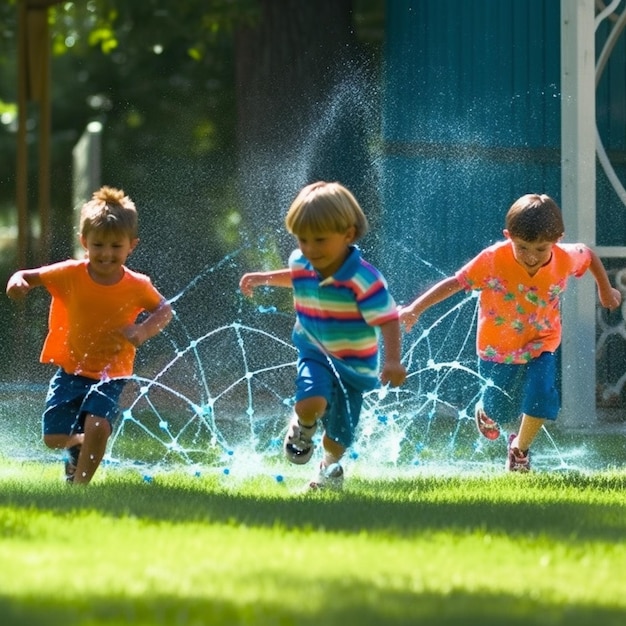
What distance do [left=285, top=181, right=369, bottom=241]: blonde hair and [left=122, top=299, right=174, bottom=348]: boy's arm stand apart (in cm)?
62

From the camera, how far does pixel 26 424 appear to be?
27.6ft

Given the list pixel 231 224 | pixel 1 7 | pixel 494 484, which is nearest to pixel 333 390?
pixel 494 484

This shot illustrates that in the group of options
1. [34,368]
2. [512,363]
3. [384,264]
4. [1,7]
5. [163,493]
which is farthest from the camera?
[1,7]

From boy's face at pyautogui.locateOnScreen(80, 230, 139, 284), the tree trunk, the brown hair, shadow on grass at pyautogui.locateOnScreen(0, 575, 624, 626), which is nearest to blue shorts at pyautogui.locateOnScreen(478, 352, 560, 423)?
the brown hair

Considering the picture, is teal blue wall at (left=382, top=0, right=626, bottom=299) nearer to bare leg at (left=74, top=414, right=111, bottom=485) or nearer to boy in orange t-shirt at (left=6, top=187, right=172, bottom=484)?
boy in orange t-shirt at (left=6, top=187, right=172, bottom=484)

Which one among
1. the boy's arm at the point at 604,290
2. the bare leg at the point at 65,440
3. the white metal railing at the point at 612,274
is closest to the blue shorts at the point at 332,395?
the bare leg at the point at 65,440

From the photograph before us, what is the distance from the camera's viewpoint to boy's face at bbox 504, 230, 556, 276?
261 inches

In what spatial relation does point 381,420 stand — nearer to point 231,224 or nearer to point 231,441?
point 231,441

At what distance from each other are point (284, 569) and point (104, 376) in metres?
2.37

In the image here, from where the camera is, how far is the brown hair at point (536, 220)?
652 cm

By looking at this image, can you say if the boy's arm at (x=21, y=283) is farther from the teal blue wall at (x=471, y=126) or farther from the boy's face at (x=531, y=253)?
the teal blue wall at (x=471, y=126)

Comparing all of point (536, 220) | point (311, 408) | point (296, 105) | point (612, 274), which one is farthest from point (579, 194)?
point (311, 408)

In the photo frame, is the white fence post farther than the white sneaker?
Yes

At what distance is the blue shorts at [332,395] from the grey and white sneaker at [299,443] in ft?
0.38
